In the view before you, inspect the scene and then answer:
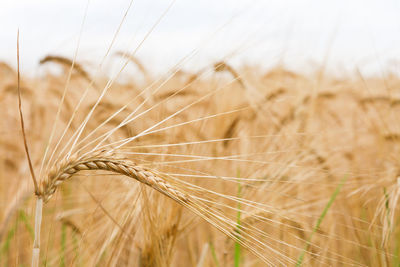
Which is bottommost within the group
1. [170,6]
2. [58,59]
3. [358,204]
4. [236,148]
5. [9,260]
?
[9,260]

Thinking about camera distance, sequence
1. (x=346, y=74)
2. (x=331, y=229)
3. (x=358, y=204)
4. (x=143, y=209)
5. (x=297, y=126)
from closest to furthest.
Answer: (x=143, y=209), (x=331, y=229), (x=358, y=204), (x=297, y=126), (x=346, y=74)

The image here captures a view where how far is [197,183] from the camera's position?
1.12 meters

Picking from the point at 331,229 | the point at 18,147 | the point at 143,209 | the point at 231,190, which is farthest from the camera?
the point at 18,147

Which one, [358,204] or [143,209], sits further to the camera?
[358,204]

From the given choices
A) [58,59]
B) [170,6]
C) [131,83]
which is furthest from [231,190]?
[131,83]

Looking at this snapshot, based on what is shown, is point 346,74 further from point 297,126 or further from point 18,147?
point 18,147

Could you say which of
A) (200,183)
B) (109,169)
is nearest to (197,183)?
(200,183)

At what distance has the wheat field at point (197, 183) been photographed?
26.0 inches

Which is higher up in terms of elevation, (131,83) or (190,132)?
(131,83)

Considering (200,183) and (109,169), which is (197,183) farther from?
Answer: (109,169)

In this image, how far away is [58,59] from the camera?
5.76 feet

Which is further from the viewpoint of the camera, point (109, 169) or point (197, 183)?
point (197, 183)

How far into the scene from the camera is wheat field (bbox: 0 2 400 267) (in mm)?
661

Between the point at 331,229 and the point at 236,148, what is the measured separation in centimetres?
69
